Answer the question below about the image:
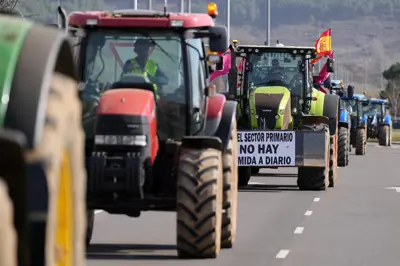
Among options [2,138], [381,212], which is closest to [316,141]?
[381,212]

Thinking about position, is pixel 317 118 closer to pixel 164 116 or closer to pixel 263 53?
pixel 263 53

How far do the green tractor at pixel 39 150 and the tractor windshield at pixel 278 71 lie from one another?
21.7 meters

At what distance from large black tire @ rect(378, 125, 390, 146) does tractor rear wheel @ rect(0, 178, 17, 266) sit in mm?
64428

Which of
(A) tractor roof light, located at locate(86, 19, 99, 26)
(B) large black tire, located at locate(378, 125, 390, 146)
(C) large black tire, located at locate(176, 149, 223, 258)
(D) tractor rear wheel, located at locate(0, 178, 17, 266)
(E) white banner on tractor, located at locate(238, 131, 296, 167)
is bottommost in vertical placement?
(B) large black tire, located at locate(378, 125, 390, 146)

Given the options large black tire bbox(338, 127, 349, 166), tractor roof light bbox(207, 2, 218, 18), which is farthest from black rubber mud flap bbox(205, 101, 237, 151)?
large black tire bbox(338, 127, 349, 166)

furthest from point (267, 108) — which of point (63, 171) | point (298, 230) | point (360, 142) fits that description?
point (360, 142)

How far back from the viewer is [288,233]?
17703 millimetres

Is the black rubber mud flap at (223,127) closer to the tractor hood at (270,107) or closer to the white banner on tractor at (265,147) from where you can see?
the white banner on tractor at (265,147)

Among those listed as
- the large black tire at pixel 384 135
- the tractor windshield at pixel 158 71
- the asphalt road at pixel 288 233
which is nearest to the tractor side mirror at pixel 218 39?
the tractor windshield at pixel 158 71

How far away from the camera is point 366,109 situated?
2815 inches

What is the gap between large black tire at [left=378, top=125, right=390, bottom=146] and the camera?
228 feet

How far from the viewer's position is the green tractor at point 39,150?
19.3ft

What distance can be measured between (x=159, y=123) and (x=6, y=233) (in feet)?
29.8

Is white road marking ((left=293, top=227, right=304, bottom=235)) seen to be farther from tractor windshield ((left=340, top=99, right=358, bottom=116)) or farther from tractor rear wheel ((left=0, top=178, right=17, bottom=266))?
tractor windshield ((left=340, top=99, right=358, bottom=116))
